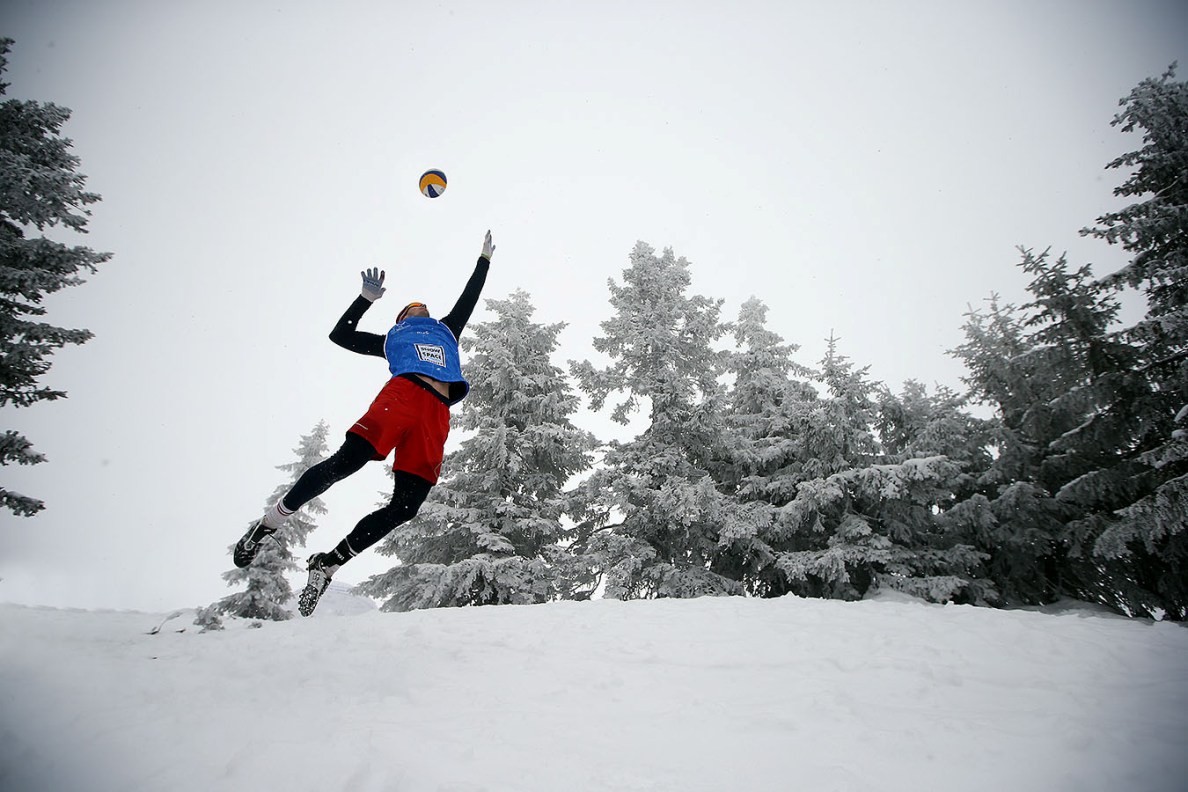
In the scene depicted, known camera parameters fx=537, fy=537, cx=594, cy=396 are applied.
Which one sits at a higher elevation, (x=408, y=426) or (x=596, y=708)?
(x=408, y=426)

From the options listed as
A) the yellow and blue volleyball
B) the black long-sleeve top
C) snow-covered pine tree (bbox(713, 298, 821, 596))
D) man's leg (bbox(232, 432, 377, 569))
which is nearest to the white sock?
man's leg (bbox(232, 432, 377, 569))

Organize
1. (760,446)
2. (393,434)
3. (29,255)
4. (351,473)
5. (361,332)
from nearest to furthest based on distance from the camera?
(351,473) → (393,434) → (361,332) → (29,255) → (760,446)

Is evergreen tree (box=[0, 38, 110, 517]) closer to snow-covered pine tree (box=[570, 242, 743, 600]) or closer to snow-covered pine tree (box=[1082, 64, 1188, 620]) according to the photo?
snow-covered pine tree (box=[570, 242, 743, 600])

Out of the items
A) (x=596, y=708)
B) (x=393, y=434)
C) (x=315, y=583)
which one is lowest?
(x=596, y=708)

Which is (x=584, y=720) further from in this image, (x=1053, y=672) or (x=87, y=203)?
(x=87, y=203)

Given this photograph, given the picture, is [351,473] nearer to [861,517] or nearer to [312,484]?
[312,484]

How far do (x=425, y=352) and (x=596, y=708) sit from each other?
113 inches

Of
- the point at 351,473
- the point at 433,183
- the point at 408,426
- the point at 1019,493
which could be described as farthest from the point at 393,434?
the point at 1019,493

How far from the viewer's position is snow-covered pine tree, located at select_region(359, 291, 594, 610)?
38.5 ft

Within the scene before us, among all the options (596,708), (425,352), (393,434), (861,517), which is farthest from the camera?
(861,517)

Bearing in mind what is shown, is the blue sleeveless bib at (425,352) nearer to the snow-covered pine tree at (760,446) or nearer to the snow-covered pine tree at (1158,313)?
the snow-covered pine tree at (760,446)

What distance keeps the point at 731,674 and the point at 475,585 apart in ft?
30.4

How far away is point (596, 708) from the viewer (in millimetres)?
2963

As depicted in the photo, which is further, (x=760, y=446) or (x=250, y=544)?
(x=760, y=446)
